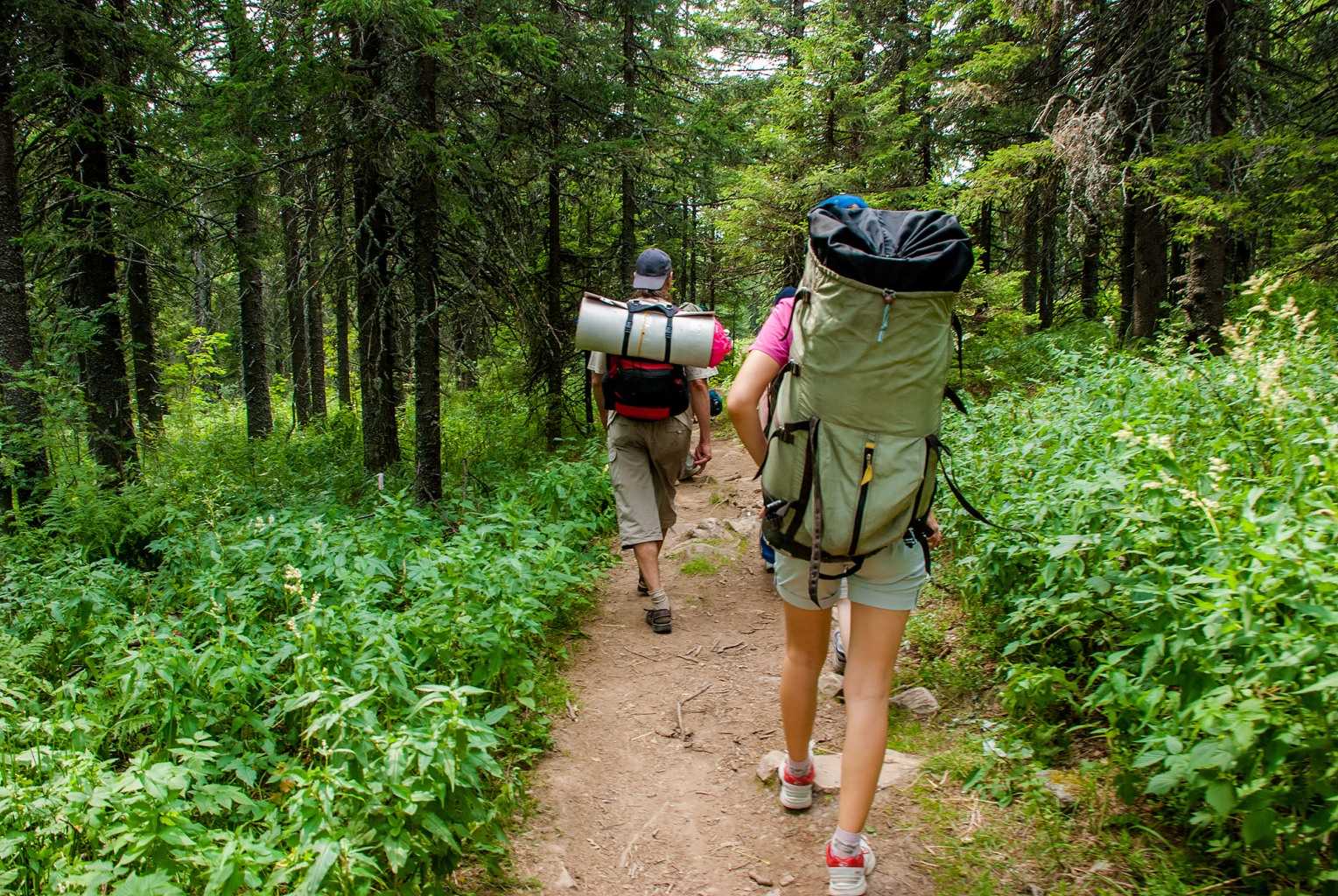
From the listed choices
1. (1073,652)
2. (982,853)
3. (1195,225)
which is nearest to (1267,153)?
(1195,225)

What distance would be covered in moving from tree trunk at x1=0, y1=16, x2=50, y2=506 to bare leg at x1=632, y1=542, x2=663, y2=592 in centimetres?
583

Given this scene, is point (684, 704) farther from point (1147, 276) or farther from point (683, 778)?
point (1147, 276)

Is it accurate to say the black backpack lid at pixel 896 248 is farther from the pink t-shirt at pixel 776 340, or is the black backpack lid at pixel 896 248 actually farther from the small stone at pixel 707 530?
the small stone at pixel 707 530

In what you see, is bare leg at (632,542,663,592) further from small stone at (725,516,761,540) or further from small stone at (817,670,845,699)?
small stone at (725,516,761,540)

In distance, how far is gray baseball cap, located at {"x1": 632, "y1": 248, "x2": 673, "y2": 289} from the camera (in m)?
5.45

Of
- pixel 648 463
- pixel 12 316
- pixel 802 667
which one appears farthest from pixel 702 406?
pixel 12 316

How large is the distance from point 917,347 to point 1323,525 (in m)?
1.36

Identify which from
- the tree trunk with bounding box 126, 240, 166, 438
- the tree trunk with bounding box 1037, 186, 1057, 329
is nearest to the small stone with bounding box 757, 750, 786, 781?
the tree trunk with bounding box 126, 240, 166, 438

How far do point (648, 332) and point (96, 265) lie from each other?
797cm

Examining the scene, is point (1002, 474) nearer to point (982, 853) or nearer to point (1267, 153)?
point (982, 853)

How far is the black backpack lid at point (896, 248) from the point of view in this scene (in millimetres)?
2508

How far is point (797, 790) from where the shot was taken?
3.41 metres

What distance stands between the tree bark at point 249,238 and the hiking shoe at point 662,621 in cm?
564

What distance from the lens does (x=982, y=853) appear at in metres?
2.97
